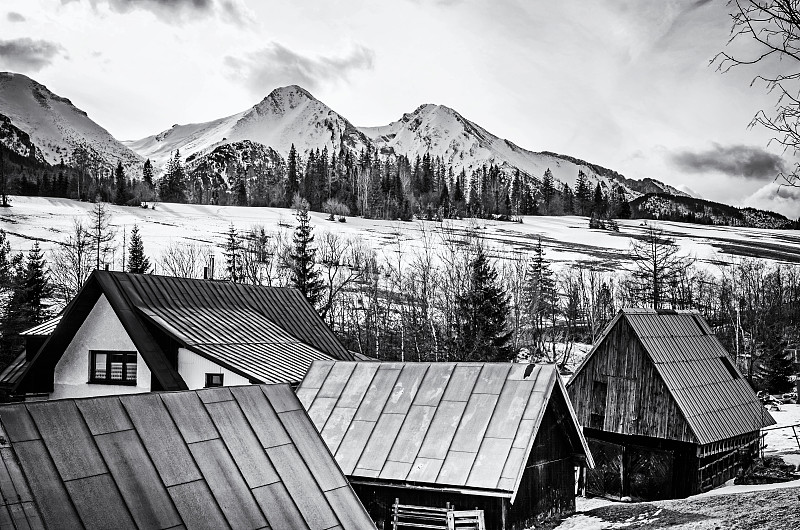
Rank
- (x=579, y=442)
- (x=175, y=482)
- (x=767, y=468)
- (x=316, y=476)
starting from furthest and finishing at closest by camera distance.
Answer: (x=767, y=468), (x=579, y=442), (x=316, y=476), (x=175, y=482)

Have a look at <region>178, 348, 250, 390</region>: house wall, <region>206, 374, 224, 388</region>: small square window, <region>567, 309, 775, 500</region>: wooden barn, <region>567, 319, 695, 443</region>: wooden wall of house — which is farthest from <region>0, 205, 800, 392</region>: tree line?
<region>206, 374, 224, 388</region>: small square window

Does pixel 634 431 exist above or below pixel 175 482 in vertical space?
below

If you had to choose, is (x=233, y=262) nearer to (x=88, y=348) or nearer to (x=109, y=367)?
(x=88, y=348)

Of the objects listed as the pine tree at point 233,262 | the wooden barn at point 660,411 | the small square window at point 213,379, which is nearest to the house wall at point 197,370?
the small square window at point 213,379

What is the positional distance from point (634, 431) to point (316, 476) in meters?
21.3

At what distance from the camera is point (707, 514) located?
16094mm

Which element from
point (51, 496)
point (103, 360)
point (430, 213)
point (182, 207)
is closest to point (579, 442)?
point (51, 496)

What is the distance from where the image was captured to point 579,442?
16.5 metres

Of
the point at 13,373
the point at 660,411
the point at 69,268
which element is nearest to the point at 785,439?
the point at 660,411

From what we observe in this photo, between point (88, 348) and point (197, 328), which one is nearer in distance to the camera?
point (88, 348)

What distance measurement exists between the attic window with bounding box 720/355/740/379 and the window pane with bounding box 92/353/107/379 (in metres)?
26.1

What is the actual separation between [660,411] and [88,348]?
21566 mm

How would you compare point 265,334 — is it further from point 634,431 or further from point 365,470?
point 634,431

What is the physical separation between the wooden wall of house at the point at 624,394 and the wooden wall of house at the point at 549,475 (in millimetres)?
10007
